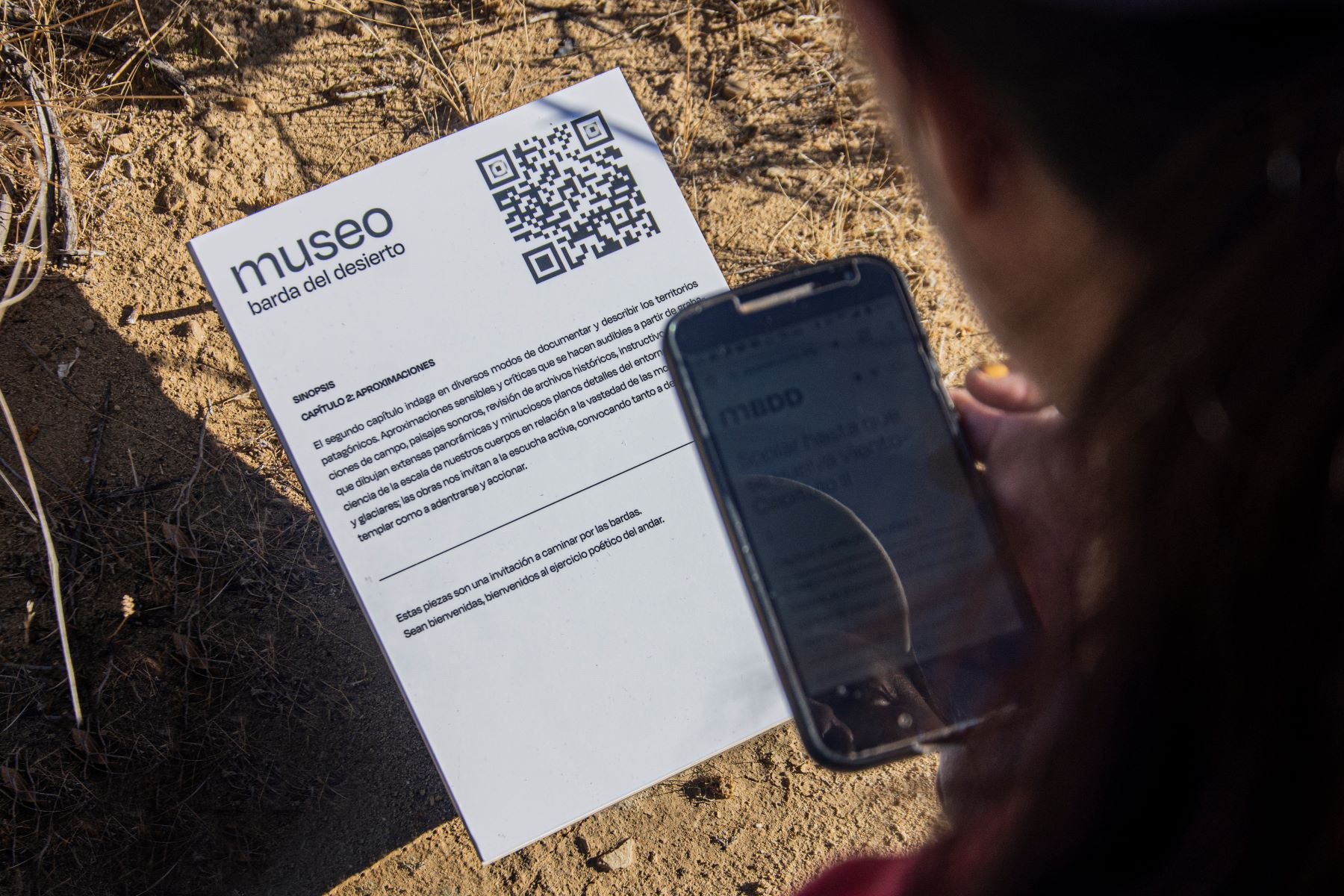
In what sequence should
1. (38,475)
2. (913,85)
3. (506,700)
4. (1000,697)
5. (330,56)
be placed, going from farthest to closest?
1. (330,56)
2. (38,475)
3. (506,700)
4. (1000,697)
5. (913,85)

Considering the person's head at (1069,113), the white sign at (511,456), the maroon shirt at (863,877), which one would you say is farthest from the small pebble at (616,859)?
the person's head at (1069,113)

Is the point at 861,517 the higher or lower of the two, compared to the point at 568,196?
lower

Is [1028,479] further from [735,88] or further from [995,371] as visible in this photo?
[735,88]

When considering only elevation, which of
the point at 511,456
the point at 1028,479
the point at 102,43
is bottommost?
the point at 1028,479

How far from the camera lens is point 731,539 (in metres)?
0.93

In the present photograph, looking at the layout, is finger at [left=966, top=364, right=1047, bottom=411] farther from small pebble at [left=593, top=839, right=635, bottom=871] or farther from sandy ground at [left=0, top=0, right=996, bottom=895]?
small pebble at [left=593, top=839, right=635, bottom=871]

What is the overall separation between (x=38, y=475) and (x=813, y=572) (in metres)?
1.74

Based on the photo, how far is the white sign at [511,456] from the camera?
1085 millimetres

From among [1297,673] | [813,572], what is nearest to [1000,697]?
[813,572]

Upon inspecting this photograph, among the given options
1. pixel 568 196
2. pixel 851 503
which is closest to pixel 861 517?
pixel 851 503

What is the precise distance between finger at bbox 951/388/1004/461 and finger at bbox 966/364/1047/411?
13 millimetres

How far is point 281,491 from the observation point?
1.79 metres

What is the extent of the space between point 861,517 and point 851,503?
2 cm

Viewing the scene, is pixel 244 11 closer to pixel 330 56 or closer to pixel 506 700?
pixel 330 56
